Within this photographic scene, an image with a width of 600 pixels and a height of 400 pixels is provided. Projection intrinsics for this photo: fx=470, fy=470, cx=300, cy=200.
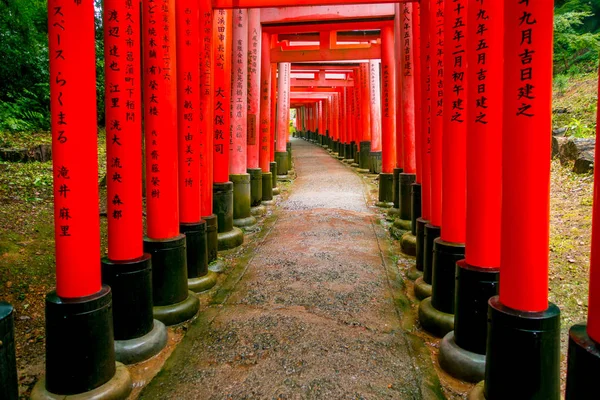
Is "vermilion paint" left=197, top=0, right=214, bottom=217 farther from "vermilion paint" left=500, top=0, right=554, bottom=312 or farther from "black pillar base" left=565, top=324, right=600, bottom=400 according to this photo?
"black pillar base" left=565, top=324, right=600, bottom=400

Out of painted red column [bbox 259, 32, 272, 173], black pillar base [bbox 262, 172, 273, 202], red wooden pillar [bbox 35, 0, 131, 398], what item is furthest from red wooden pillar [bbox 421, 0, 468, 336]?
painted red column [bbox 259, 32, 272, 173]

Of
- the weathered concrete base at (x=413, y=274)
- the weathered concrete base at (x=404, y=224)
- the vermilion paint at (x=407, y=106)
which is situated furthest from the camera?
the weathered concrete base at (x=404, y=224)

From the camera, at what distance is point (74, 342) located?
8.78ft

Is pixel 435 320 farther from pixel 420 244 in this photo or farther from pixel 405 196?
pixel 405 196

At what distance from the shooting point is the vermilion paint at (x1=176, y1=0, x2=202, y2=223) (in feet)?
14.3

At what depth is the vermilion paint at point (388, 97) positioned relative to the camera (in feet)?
30.3

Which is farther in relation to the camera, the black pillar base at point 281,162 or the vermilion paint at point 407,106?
the black pillar base at point 281,162

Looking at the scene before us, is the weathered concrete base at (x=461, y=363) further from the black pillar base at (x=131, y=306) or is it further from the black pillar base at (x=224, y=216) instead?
the black pillar base at (x=224, y=216)

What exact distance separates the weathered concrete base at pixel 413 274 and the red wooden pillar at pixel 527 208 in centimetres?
249

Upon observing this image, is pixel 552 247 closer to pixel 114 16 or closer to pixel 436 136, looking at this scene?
pixel 436 136

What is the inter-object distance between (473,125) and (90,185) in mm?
2391

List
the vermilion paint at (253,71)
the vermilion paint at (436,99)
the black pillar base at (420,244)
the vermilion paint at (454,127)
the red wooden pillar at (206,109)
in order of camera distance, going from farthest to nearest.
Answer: the vermilion paint at (253,71) → the red wooden pillar at (206,109) → the black pillar base at (420,244) → the vermilion paint at (436,99) → the vermilion paint at (454,127)

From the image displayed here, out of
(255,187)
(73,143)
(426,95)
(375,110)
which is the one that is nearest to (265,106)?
(255,187)

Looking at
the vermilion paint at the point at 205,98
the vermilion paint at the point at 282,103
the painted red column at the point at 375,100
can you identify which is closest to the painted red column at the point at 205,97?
the vermilion paint at the point at 205,98
